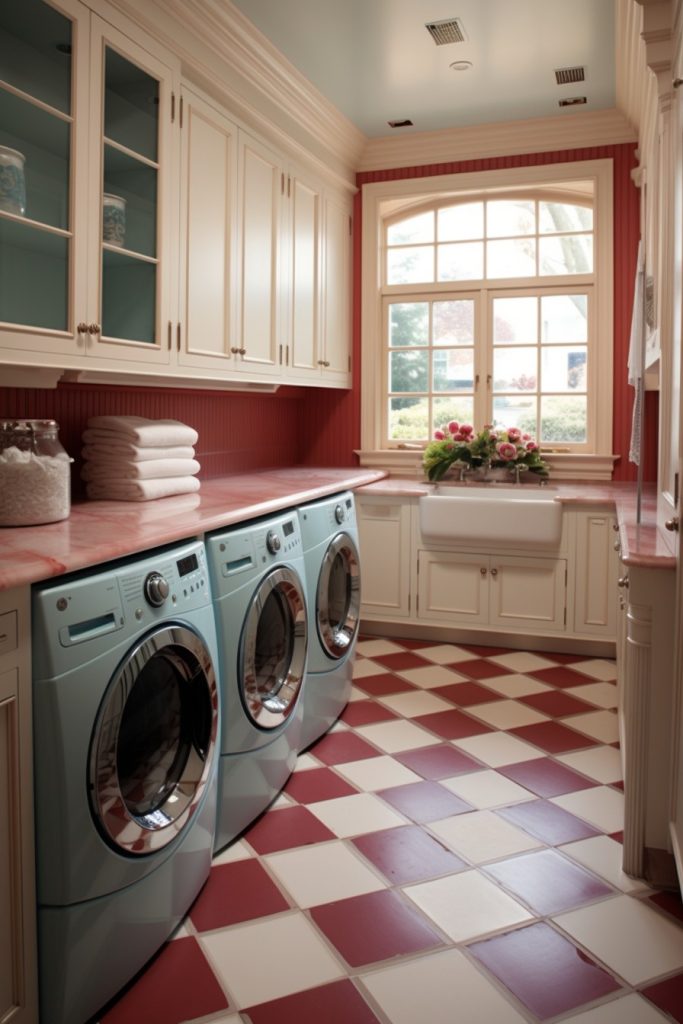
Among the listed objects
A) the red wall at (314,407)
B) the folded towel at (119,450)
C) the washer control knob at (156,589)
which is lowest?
the washer control knob at (156,589)

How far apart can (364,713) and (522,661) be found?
102cm

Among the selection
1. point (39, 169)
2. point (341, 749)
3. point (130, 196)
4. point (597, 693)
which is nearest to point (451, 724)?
point (341, 749)

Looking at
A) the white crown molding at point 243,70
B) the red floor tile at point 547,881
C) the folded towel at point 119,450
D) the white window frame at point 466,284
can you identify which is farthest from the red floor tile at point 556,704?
the white crown molding at point 243,70

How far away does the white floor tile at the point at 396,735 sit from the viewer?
2914 mm

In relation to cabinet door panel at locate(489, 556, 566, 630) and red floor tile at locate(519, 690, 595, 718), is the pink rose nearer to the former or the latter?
cabinet door panel at locate(489, 556, 566, 630)

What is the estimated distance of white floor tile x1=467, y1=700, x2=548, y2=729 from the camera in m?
3.12

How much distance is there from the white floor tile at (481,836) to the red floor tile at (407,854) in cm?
4

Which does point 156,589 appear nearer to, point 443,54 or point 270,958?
point 270,958

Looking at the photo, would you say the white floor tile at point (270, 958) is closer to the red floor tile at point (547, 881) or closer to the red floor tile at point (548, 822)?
the red floor tile at point (547, 881)

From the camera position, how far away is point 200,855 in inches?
77.3

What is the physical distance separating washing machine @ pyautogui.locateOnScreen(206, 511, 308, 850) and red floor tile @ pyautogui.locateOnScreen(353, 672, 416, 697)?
0.83 m

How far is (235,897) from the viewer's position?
1.99 meters

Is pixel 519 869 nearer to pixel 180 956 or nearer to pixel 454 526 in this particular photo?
pixel 180 956

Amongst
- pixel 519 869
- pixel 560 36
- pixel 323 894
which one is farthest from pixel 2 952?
pixel 560 36
